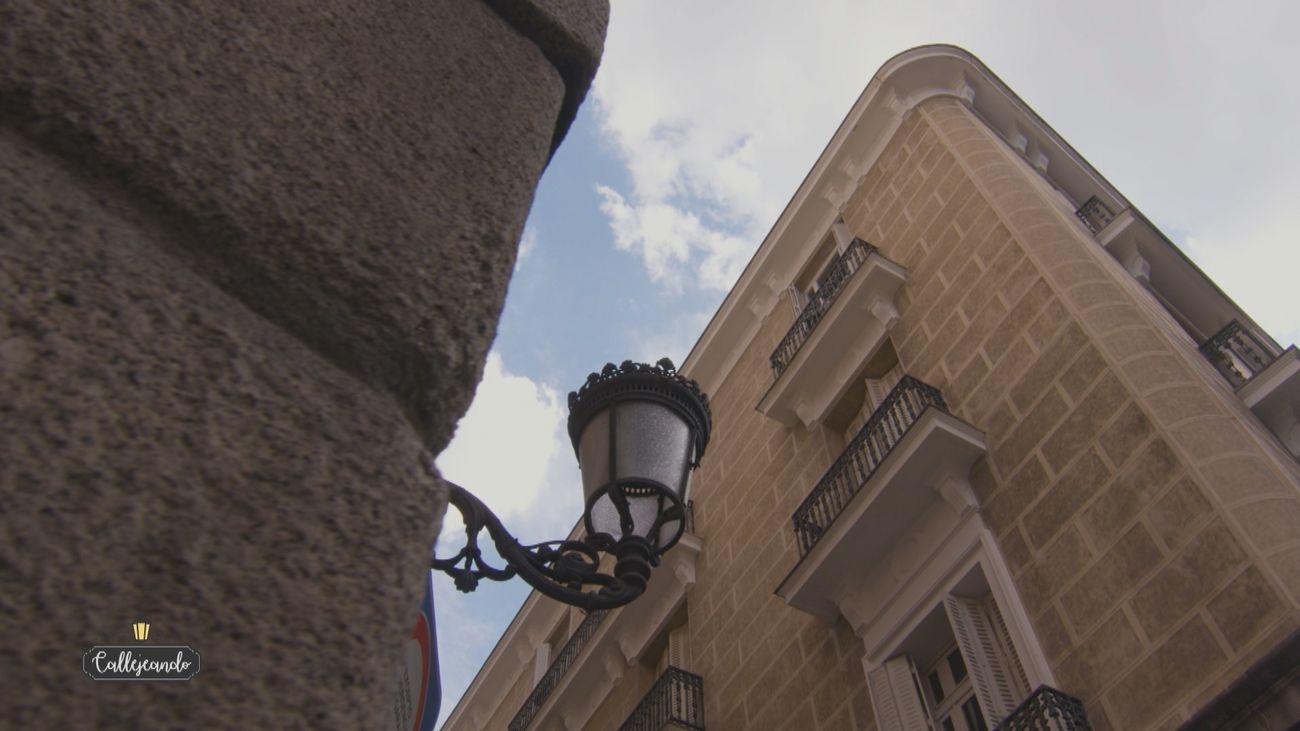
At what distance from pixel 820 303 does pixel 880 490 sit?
384cm

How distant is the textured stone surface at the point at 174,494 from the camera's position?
878mm

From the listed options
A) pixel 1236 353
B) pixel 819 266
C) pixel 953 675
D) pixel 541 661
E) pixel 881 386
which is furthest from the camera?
pixel 541 661

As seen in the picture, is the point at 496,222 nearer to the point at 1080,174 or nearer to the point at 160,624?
the point at 160,624

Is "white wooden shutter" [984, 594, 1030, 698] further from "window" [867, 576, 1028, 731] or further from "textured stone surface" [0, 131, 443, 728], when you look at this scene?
"textured stone surface" [0, 131, 443, 728]

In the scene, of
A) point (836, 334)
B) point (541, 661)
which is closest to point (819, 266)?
point (836, 334)

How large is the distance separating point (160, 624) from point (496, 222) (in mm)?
884

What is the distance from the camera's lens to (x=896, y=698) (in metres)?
6.61

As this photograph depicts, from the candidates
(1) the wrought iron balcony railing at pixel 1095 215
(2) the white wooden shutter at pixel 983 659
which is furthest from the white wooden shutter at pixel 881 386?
(1) the wrought iron balcony railing at pixel 1095 215

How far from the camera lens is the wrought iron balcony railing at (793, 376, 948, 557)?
25.7 feet

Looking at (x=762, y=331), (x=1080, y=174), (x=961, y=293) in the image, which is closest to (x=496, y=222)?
(x=961, y=293)

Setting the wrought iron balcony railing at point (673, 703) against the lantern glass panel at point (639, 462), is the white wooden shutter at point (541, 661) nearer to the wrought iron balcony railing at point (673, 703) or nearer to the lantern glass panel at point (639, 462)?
the wrought iron balcony railing at point (673, 703)

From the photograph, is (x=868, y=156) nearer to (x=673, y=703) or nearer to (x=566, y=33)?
(x=673, y=703)

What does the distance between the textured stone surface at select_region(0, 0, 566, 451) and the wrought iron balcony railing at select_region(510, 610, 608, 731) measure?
11031 mm

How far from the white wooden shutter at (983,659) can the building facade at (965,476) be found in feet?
0.06
